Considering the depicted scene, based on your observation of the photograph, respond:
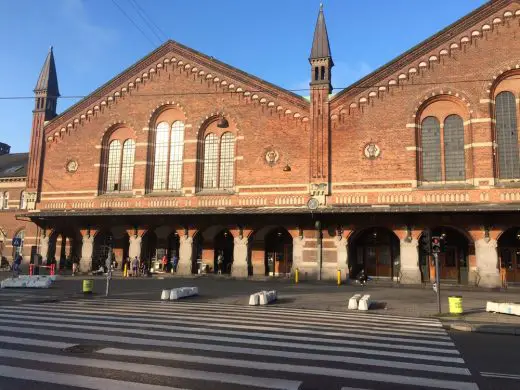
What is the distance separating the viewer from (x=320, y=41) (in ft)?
103

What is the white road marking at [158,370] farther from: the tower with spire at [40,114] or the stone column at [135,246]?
the tower with spire at [40,114]

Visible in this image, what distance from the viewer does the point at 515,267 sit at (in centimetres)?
2773

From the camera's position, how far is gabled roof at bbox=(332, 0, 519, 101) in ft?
90.8

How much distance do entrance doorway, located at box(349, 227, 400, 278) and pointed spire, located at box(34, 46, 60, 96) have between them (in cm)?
2818

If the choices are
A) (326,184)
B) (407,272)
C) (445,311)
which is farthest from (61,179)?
(445,311)

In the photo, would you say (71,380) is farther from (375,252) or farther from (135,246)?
(135,246)

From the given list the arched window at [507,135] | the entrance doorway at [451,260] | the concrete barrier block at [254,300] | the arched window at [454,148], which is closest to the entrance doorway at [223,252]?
the entrance doorway at [451,260]

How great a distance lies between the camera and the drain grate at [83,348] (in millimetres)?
8305

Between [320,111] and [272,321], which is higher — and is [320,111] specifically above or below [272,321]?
above

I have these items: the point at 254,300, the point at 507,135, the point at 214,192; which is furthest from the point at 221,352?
the point at 507,135

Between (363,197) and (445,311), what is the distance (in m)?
12.6

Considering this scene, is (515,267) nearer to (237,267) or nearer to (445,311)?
(445,311)

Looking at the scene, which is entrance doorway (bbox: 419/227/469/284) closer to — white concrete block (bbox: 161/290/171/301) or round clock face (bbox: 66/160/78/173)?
Result: white concrete block (bbox: 161/290/171/301)

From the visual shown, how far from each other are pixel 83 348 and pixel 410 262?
2253 centimetres
